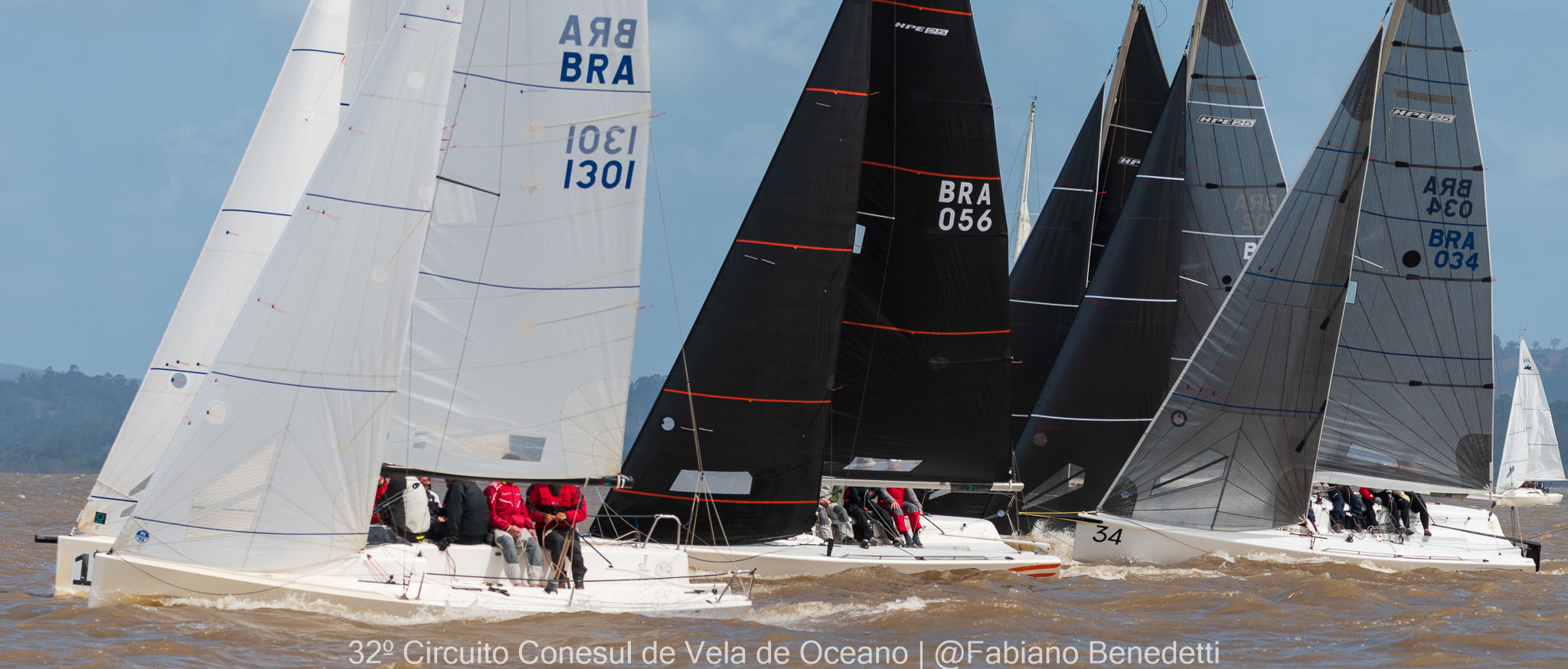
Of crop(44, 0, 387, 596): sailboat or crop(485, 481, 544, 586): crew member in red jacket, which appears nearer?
crop(485, 481, 544, 586): crew member in red jacket

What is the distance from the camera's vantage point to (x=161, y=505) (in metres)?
10.2

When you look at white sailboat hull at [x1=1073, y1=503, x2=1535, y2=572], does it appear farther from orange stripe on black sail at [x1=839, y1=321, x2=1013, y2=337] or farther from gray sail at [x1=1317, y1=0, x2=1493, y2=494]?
orange stripe on black sail at [x1=839, y1=321, x2=1013, y2=337]

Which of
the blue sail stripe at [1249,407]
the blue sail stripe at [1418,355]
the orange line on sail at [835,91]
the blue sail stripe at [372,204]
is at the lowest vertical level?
the blue sail stripe at [1249,407]

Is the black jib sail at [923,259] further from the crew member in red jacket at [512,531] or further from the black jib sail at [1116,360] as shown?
the crew member in red jacket at [512,531]

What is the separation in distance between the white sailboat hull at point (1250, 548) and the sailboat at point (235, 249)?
9.59 m

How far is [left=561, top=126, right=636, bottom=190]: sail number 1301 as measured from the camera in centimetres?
1184

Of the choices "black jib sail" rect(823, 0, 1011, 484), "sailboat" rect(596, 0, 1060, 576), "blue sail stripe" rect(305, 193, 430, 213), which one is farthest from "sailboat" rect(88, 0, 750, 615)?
"black jib sail" rect(823, 0, 1011, 484)

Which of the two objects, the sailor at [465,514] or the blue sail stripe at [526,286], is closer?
the sailor at [465,514]

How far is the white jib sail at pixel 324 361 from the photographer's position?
10.3m

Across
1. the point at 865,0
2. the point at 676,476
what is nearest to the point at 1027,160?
the point at 865,0

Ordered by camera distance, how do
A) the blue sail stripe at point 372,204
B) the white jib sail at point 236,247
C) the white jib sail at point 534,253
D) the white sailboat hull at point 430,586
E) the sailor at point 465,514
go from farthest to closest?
1. the white jib sail at point 236,247
2. the white jib sail at point 534,253
3. the sailor at point 465,514
4. the blue sail stripe at point 372,204
5. the white sailboat hull at point 430,586

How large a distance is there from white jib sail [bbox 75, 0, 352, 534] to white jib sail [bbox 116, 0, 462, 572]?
2.17 meters

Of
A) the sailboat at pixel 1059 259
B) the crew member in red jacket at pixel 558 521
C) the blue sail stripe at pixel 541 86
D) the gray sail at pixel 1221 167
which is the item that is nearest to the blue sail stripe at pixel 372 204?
the blue sail stripe at pixel 541 86

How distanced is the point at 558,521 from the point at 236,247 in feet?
14.3
